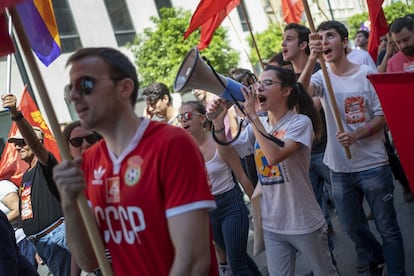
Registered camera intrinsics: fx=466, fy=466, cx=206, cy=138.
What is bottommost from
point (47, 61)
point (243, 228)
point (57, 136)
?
point (243, 228)

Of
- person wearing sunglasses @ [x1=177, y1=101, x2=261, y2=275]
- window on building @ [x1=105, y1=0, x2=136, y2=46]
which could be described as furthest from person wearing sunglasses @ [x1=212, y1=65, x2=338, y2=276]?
window on building @ [x1=105, y1=0, x2=136, y2=46]

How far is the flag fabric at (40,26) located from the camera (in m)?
3.29

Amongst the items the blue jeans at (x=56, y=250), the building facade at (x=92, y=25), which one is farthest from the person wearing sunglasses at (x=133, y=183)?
the building facade at (x=92, y=25)

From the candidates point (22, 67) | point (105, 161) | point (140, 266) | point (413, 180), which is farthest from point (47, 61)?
point (22, 67)

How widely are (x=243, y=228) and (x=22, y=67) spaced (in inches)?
387

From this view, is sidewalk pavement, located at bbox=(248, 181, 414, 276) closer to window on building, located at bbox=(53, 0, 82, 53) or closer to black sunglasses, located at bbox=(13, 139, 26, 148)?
black sunglasses, located at bbox=(13, 139, 26, 148)

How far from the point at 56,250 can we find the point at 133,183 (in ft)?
8.21

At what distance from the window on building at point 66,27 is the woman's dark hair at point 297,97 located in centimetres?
1366

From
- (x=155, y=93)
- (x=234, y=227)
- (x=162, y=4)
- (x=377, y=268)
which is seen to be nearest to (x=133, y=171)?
(x=234, y=227)

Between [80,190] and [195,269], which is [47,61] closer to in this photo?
[80,190]

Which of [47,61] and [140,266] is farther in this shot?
[47,61]

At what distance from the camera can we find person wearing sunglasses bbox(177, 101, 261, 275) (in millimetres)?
3428

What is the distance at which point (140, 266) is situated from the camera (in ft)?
5.60

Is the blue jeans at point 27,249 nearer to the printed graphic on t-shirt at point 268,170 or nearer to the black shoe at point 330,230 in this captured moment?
the printed graphic on t-shirt at point 268,170
